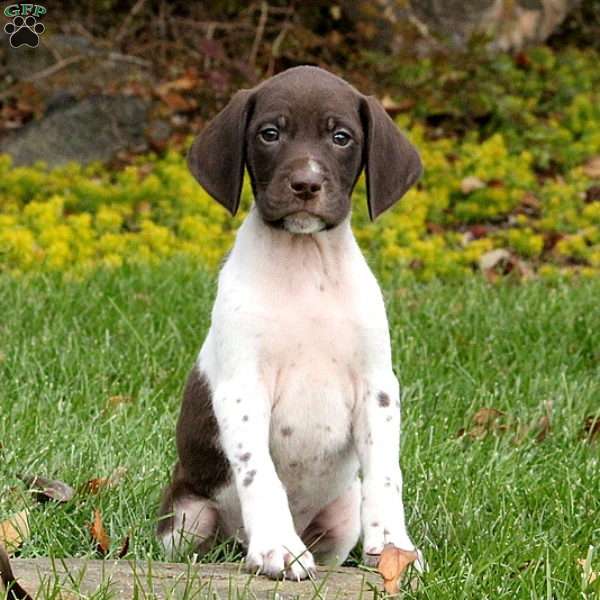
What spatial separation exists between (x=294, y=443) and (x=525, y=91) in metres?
8.34

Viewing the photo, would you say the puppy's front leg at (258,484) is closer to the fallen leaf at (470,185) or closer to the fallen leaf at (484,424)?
Answer: the fallen leaf at (484,424)

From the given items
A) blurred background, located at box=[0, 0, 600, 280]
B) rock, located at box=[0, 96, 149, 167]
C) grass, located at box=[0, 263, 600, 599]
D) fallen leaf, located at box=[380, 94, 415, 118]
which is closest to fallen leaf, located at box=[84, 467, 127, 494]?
grass, located at box=[0, 263, 600, 599]

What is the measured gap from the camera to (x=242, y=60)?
441 inches

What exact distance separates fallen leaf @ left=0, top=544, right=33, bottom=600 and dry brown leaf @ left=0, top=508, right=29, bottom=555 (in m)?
0.59

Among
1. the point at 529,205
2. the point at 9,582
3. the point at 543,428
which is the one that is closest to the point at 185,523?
the point at 9,582

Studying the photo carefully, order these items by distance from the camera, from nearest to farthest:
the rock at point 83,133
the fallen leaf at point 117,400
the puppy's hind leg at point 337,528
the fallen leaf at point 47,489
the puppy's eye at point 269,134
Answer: the puppy's eye at point 269,134, the puppy's hind leg at point 337,528, the fallen leaf at point 47,489, the fallen leaf at point 117,400, the rock at point 83,133

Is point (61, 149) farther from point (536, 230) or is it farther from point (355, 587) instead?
point (355, 587)

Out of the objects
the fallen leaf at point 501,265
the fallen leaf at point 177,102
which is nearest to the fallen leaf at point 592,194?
the fallen leaf at point 501,265

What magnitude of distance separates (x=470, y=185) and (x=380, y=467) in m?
6.33

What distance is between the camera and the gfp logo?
9898mm

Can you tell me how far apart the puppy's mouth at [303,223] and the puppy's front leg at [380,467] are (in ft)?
1.45

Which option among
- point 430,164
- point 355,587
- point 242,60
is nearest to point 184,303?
point 355,587

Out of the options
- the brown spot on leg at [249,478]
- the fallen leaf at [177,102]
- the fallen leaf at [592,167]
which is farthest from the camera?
the fallen leaf at [177,102]

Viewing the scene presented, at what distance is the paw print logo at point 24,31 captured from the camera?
10000mm
